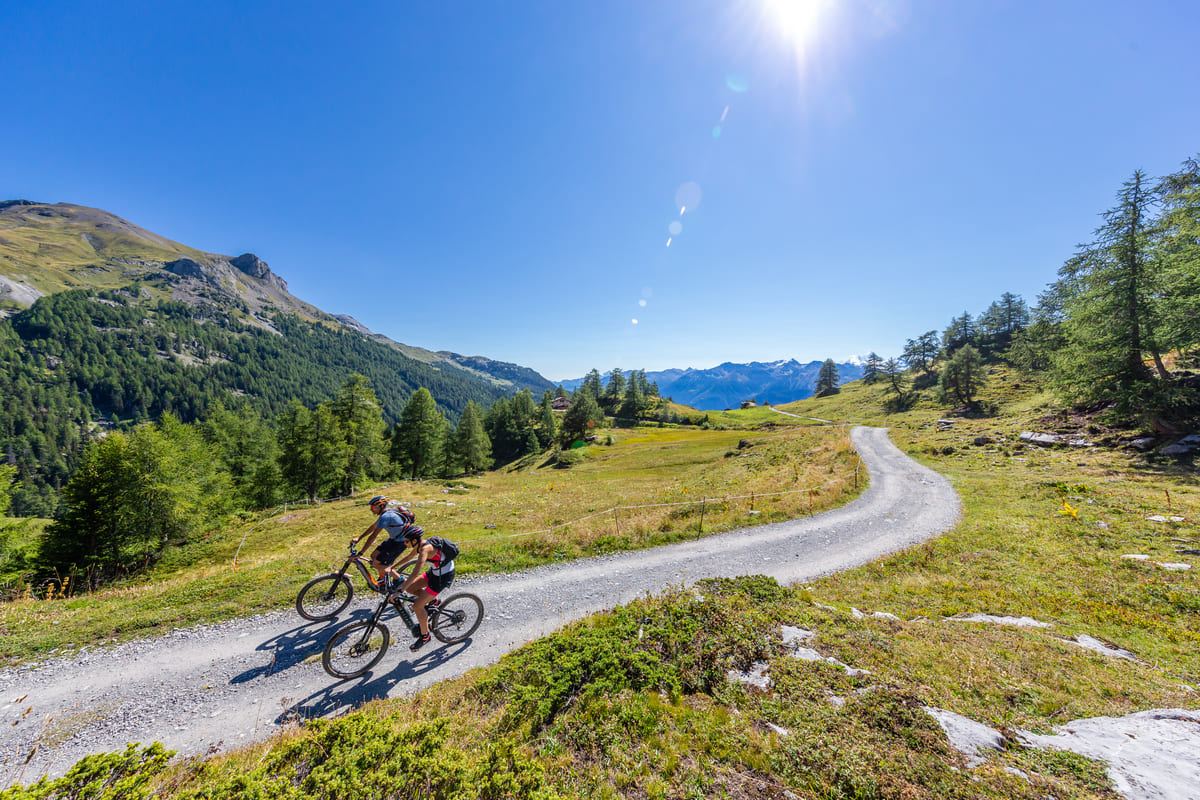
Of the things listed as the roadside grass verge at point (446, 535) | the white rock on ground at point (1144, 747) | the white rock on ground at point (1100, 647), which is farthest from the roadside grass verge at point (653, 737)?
the roadside grass verge at point (446, 535)

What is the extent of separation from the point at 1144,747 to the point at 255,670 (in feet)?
50.3

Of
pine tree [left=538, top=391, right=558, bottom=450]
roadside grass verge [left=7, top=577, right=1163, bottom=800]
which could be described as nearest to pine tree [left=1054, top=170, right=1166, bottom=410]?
roadside grass verge [left=7, top=577, right=1163, bottom=800]

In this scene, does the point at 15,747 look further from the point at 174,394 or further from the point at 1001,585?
the point at 174,394

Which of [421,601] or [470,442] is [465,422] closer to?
[470,442]

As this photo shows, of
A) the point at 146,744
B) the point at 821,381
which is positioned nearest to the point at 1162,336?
the point at 146,744

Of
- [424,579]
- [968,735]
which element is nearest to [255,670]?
[424,579]

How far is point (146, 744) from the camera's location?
6441 mm

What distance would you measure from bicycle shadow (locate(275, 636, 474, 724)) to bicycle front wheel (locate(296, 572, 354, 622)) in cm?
320

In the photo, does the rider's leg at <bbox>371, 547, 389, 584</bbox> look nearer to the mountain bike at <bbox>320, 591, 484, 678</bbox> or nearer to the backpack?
the mountain bike at <bbox>320, 591, 484, 678</bbox>

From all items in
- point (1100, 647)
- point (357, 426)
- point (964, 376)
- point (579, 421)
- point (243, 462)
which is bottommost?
point (1100, 647)

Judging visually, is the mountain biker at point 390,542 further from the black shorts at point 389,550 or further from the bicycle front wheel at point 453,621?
the bicycle front wheel at point 453,621

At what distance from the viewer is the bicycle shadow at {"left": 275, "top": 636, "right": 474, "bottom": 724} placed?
7117 millimetres

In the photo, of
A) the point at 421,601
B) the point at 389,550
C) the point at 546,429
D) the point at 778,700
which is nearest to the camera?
the point at 778,700

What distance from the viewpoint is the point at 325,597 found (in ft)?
35.4
